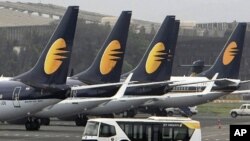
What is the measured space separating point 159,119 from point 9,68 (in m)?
94.3

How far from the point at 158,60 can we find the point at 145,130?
3985 cm

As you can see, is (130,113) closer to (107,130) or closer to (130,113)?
(130,113)

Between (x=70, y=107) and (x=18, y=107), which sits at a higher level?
(x=18, y=107)

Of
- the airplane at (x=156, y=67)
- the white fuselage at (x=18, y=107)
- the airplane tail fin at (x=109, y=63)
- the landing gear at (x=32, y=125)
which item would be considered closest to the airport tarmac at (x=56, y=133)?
the landing gear at (x=32, y=125)

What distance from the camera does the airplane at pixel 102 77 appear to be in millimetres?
79438

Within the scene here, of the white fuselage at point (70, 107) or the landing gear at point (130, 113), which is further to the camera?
the landing gear at point (130, 113)

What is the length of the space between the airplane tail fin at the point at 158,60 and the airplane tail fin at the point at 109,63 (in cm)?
860

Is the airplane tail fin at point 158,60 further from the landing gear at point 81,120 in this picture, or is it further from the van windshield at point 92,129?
the van windshield at point 92,129

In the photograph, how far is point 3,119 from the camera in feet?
230

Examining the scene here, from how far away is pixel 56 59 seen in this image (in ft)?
232

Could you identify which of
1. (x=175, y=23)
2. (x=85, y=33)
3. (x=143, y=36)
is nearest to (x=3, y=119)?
(x=175, y=23)

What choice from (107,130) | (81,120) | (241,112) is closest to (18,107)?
(81,120)

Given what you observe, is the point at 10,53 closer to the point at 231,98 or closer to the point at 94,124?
the point at 231,98

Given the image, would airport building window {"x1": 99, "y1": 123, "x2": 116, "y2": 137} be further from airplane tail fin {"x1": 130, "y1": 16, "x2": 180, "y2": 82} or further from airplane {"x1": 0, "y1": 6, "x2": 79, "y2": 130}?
airplane tail fin {"x1": 130, "y1": 16, "x2": 180, "y2": 82}
